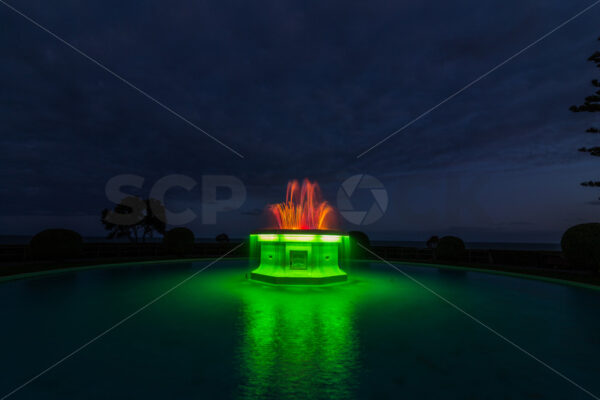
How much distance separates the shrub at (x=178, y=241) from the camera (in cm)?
3247

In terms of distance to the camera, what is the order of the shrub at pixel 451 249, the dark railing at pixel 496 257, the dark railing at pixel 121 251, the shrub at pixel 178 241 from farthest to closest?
1. the shrub at pixel 178 241
2. the shrub at pixel 451 249
3. the dark railing at pixel 121 251
4. the dark railing at pixel 496 257

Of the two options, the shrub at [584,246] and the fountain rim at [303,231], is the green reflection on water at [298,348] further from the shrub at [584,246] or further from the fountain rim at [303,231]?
the shrub at [584,246]

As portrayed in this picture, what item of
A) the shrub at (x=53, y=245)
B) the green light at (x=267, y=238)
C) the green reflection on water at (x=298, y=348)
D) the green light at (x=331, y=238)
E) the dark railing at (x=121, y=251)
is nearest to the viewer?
the green reflection on water at (x=298, y=348)

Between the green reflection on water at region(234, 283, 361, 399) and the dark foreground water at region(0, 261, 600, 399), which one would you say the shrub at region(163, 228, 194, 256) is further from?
the green reflection on water at region(234, 283, 361, 399)

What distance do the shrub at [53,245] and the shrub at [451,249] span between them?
3185 cm

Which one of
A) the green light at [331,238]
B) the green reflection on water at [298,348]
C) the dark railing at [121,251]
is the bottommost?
the green reflection on water at [298,348]

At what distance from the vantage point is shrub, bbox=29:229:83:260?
24.1 meters

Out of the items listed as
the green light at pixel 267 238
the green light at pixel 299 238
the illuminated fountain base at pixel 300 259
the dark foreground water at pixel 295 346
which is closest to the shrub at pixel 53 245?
the dark foreground water at pixel 295 346

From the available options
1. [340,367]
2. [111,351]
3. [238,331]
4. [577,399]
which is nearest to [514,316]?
[577,399]

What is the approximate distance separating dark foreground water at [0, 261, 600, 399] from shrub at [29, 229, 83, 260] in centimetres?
1172

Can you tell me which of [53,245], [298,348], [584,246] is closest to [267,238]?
[298,348]

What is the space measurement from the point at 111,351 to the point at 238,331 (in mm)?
2995

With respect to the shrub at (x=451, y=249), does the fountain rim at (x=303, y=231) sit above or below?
above

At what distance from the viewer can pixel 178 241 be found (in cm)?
3253
